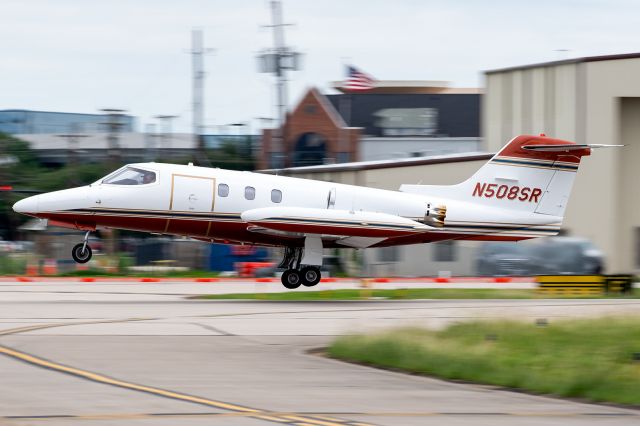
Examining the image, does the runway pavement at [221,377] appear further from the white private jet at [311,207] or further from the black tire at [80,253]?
the white private jet at [311,207]

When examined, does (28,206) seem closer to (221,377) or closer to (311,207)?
(311,207)

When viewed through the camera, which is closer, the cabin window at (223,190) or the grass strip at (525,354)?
the grass strip at (525,354)

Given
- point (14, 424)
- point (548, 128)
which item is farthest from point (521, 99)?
point (14, 424)

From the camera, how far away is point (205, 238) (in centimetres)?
2683

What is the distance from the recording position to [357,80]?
60875mm

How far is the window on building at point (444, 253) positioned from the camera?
40.8 metres

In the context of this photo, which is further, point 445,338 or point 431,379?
point 445,338

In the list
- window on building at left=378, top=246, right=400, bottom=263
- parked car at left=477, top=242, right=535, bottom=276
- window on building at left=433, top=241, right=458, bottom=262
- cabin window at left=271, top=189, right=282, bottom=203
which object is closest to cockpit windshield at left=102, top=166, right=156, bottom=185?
cabin window at left=271, top=189, right=282, bottom=203

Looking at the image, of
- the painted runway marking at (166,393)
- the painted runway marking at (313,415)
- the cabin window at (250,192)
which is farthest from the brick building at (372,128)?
the painted runway marking at (313,415)

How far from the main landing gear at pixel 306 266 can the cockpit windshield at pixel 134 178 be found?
4.34 metres

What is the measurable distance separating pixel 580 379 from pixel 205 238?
15765mm

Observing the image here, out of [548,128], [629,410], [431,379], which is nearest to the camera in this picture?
[629,410]

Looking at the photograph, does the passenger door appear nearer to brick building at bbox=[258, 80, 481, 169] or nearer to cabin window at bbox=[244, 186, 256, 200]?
cabin window at bbox=[244, 186, 256, 200]

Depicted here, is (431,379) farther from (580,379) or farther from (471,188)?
(471,188)
